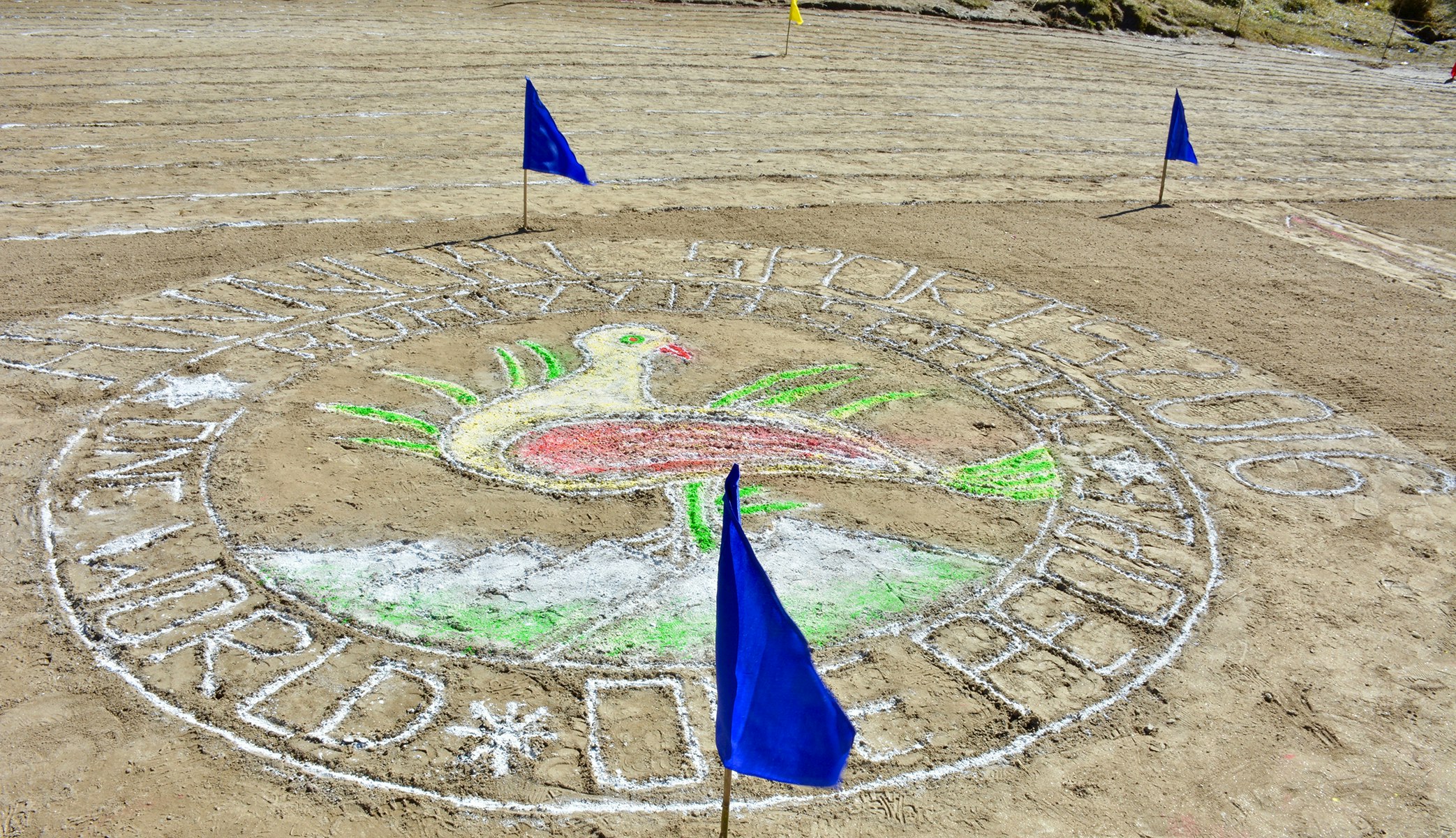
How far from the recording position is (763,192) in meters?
15.1

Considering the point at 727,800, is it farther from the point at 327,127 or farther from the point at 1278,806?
the point at 327,127

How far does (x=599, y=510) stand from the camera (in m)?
7.86

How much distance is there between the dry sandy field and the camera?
19.1 ft

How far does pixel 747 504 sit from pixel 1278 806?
380cm

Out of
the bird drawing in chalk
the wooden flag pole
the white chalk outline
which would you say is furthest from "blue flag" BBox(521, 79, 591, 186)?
the wooden flag pole

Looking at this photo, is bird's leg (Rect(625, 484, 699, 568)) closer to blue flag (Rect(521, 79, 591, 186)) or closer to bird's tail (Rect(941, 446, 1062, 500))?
bird's tail (Rect(941, 446, 1062, 500))

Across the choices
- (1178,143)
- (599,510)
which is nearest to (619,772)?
(599,510)

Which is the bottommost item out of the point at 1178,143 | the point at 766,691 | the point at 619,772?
the point at 619,772

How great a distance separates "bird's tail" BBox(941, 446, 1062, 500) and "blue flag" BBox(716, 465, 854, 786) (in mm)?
4500

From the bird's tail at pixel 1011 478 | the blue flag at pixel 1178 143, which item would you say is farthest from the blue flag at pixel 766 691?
the blue flag at pixel 1178 143

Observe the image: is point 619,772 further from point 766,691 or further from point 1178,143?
point 1178,143

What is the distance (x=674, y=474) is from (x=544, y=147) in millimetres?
5840

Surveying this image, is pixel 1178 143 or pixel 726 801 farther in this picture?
pixel 1178 143

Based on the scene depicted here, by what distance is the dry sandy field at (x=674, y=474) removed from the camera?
19.1ft
